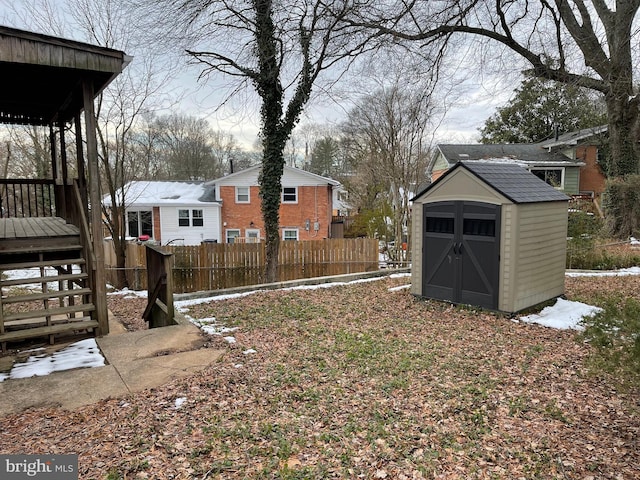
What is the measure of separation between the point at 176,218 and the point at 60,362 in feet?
61.0

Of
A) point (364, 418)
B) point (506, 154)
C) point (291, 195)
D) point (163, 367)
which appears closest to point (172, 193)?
point (291, 195)

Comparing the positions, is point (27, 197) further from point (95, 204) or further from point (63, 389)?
point (63, 389)

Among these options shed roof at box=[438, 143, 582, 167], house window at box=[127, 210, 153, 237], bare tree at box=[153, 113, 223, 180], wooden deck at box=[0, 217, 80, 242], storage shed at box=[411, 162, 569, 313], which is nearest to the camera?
wooden deck at box=[0, 217, 80, 242]

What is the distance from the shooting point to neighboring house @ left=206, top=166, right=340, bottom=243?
22516mm

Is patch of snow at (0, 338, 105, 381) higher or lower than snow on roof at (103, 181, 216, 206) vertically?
lower

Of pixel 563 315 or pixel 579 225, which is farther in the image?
pixel 579 225

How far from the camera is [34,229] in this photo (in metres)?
5.71

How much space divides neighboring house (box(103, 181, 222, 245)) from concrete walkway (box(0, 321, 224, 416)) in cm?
1713

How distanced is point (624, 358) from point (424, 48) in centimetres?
1072

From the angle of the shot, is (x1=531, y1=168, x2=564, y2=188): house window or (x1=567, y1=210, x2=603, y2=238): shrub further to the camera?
(x1=531, y1=168, x2=564, y2=188): house window

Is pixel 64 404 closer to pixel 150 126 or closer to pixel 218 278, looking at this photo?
pixel 218 278

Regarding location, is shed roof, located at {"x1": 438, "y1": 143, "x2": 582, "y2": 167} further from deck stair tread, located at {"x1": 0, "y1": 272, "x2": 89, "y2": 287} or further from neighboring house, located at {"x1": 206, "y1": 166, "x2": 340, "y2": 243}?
deck stair tread, located at {"x1": 0, "y1": 272, "x2": 89, "y2": 287}

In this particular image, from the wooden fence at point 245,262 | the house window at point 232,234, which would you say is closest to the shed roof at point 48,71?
the wooden fence at point 245,262

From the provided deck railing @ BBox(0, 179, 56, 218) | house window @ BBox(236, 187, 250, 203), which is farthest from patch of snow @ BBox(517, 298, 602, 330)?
house window @ BBox(236, 187, 250, 203)
